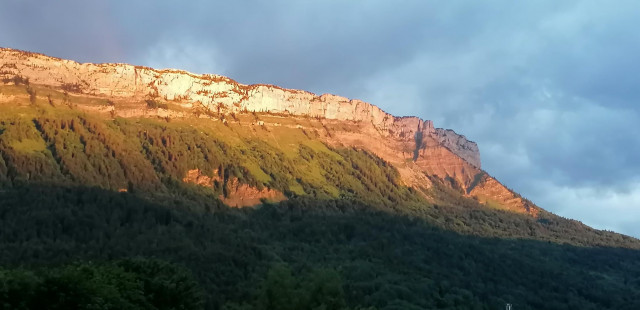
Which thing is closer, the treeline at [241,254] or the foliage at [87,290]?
the foliage at [87,290]

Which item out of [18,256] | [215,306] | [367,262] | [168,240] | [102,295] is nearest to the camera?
[102,295]

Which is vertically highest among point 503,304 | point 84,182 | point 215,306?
point 84,182

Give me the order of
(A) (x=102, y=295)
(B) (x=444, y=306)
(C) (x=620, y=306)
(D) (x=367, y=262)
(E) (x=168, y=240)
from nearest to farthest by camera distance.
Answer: (A) (x=102, y=295), (B) (x=444, y=306), (E) (x=168, y=240), (D) (x=367, y=262), (C) (x=620, y=306)

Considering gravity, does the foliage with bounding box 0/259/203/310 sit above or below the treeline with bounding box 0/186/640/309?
below

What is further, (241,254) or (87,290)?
(241,254)

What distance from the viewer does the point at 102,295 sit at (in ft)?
146

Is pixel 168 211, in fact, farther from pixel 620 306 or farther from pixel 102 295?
pixel 620 306

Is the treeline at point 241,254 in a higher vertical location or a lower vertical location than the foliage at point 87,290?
higher

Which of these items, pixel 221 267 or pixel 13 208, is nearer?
pixel 221 267

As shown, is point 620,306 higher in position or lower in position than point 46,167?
lower

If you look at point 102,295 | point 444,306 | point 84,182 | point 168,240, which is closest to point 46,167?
point 84,182

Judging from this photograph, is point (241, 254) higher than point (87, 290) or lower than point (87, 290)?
higher

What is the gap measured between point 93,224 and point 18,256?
32.2 meters

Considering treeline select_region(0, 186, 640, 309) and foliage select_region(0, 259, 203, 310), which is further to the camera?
treeline select_region(0, 186, 640, 309)
